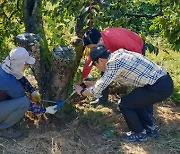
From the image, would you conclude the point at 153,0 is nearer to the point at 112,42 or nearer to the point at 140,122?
the point at 112,42

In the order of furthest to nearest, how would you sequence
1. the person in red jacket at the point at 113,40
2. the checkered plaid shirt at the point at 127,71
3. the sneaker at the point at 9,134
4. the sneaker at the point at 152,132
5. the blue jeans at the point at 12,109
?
the sneaker at the point at 152,132 < the sneaker at the point at 9,134 < the person in red jacket at the point at 113,40 < the blue jeans at the point at 12,109 < the checkered plaid shirt at the point at 127,71

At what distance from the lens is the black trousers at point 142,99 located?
329 cm

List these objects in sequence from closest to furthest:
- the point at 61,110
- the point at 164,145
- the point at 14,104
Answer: the point at 14,104 < the point at 164,145 < the point at 61,110

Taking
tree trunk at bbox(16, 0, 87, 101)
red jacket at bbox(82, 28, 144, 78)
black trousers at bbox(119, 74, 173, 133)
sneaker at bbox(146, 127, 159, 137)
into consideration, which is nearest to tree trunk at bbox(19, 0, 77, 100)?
tree trunk at bbox(16, 0, 87, 101)

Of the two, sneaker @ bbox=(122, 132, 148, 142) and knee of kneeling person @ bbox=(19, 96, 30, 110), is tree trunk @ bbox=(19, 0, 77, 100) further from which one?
sneaker @ bbox=(122, 132, 148, 142)

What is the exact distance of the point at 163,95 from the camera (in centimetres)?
334

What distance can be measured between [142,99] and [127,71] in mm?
340

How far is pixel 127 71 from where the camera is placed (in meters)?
3.18

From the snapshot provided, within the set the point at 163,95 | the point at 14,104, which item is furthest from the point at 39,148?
the point at 163,95

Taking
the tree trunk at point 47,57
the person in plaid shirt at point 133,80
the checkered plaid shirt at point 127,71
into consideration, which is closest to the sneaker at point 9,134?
the tree trunk at point 47,57

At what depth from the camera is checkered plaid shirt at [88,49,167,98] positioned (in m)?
3.12

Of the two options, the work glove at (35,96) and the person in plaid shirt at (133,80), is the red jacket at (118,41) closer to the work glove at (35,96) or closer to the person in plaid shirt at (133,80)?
the person in plaid shirt at (133,80)

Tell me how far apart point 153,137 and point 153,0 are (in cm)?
148

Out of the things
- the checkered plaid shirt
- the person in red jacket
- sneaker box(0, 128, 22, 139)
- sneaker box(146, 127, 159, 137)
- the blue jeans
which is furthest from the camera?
sneaker box(146, 127, 159, 137)
